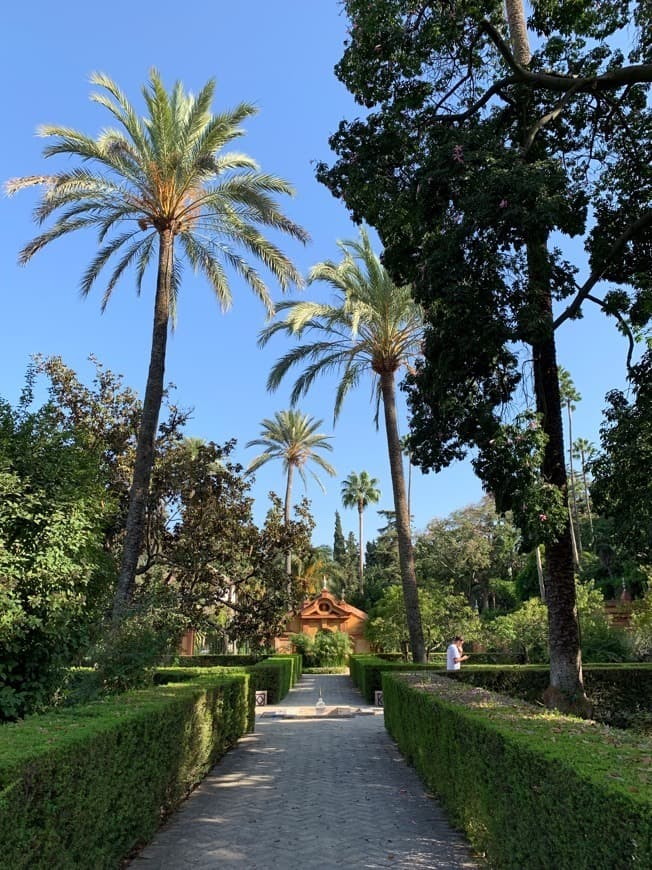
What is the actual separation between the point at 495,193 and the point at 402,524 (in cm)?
1162

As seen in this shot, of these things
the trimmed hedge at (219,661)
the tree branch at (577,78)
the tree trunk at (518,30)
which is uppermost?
the tree trunk at (518,30)

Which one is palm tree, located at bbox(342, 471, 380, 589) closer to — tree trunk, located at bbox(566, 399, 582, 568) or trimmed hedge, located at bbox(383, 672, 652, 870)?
tree trunk, located at bbox(566, 399, 582, 568)

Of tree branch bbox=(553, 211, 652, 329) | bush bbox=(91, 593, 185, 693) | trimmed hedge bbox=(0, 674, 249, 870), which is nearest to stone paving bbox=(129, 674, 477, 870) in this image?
trimmed hedge bbox=(0, 674, 249, 870)

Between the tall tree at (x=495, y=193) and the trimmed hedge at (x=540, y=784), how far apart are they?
9.89ft

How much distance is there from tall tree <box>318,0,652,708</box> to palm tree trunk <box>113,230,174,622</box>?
575 cm

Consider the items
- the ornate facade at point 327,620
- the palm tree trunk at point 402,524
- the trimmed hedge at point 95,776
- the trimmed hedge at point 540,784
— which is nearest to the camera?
the trimmed hedge at point 540,784

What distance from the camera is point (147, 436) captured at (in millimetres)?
13141

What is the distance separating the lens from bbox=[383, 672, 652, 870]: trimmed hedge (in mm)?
2537

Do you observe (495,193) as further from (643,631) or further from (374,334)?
(643,631)

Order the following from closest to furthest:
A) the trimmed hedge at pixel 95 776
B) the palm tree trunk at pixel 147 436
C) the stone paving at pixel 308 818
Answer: the trimmed hedge at pixel 95 776, the stone paving at pixel 308 818, the palm tree trunk at pixel 147 436

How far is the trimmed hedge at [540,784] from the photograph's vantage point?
8.32ft

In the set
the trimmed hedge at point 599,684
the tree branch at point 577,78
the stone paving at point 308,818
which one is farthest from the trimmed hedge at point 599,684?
the tree branch at point 577,78

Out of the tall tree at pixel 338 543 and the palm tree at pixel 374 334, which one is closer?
the palm tree at pixel 374 334

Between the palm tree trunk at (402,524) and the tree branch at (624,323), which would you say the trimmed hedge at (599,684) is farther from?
the tree branch at (624,323)
